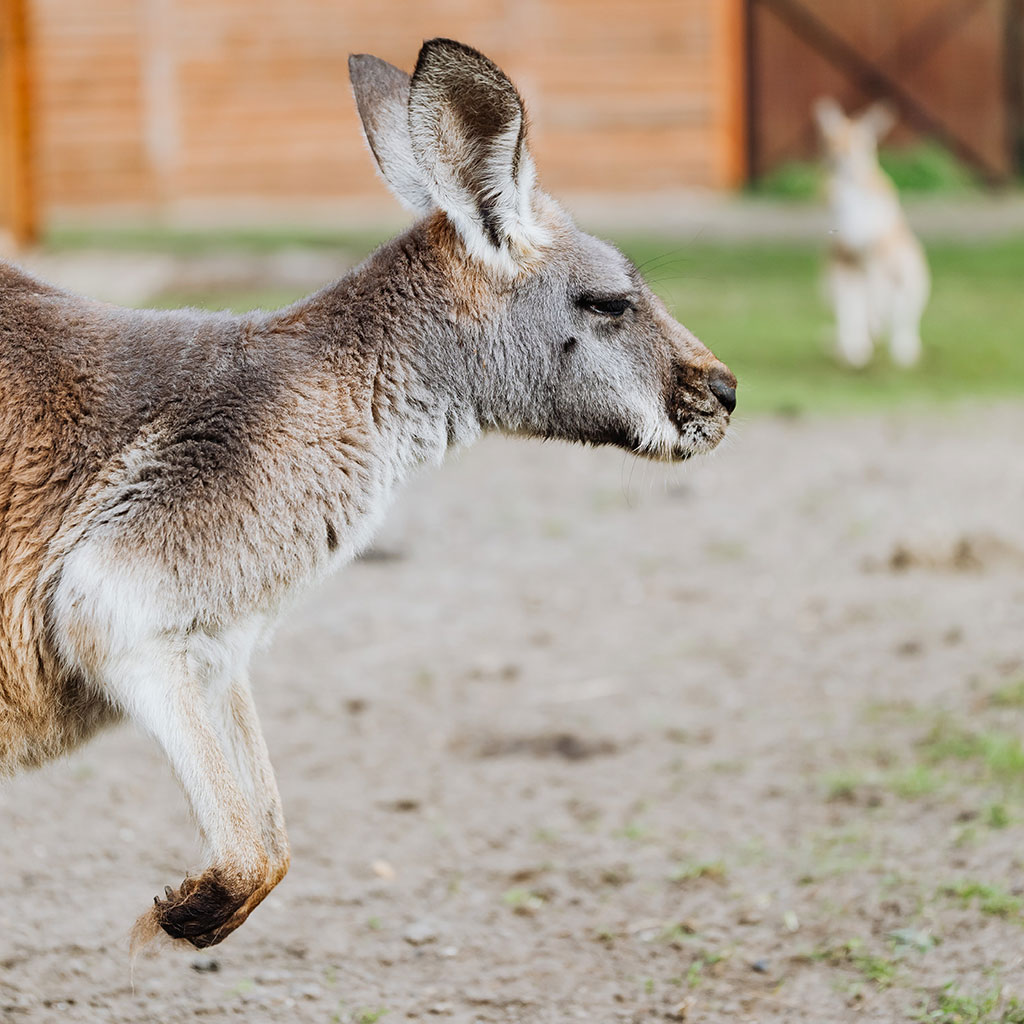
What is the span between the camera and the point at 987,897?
355cm

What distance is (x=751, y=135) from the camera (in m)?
18.9

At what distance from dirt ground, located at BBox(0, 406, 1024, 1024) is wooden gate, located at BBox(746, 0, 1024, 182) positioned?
1221 centimetres

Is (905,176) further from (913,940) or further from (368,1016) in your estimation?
(368,1016)

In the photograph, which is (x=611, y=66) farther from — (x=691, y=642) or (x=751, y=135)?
(x=691, y=642)

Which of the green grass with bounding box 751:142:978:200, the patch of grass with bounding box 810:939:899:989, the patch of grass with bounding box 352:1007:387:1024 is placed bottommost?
the green grass with bounding box 751:142:978:200

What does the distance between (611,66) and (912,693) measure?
14810mm


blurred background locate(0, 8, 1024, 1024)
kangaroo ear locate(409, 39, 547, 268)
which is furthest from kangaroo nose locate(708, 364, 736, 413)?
kangaroo ear locate(409, 39, 547, 268)

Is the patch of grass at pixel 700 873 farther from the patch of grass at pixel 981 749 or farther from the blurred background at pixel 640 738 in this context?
the patch of grass at pixel 981 749

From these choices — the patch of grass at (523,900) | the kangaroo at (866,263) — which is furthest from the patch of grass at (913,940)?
A: the kangaroo at (866,263)

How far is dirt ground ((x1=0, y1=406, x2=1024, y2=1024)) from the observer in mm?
3350

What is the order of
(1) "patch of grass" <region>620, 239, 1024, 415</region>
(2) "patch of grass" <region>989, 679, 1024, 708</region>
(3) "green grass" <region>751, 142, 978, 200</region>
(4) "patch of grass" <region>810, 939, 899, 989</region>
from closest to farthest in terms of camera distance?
(4) "patch of grass" <region>810, 939, 899, 989</region>, (2) "patch of grass" <region>989, 679, 1024, 708</region>, (1) "patch of grass" <region>620, 239, 1024, 415</region>, (3) "green grass" <region>751, 142, 978, 200</region>

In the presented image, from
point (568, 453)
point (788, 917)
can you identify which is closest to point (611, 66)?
point (568, 453)

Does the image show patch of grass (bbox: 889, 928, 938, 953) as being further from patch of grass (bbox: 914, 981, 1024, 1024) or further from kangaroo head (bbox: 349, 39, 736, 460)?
kangaroo head (bbox: 349, 39, 736, 460)

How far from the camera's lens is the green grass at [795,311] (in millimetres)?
9648
